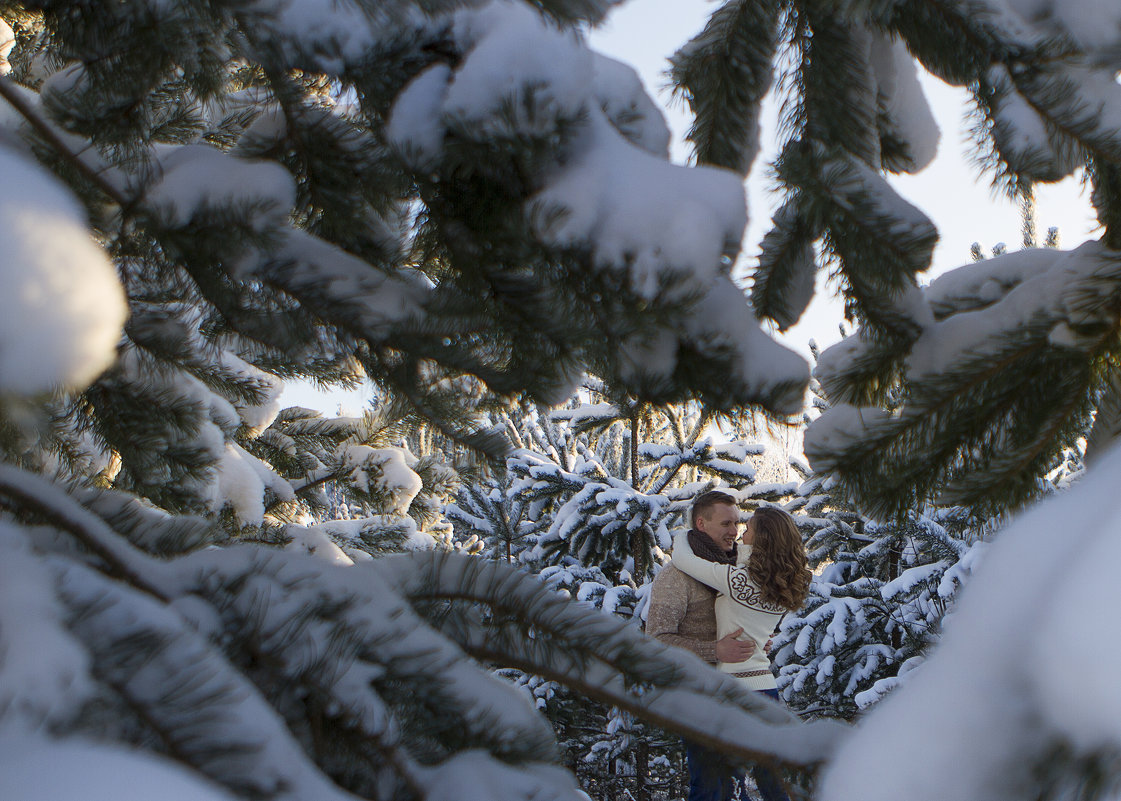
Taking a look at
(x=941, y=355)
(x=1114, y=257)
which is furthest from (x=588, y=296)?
(x=1114, y=257)

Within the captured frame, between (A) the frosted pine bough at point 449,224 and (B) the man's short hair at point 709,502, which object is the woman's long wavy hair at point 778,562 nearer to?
(B) the man's short hair at point 709,502

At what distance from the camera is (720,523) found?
4.66 meters

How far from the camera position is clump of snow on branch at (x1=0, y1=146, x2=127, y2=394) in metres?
0.57

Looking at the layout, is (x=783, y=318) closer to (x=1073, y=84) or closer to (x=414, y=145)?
(x=1073, y=84)

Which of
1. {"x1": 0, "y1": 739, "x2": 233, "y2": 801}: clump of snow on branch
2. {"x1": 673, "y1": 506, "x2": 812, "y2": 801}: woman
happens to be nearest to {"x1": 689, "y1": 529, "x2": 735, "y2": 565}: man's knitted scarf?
{"x1": 673, "y1": 506, "x2": 812, "y2": 801}: woman

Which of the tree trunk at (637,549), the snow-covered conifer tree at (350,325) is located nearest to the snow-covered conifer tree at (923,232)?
the snow-covered conifer tree at (350,325)

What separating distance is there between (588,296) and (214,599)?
1.82 ft

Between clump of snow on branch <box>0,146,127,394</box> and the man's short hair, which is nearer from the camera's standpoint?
clump of snow on branch <box>0,146,127,394</box>

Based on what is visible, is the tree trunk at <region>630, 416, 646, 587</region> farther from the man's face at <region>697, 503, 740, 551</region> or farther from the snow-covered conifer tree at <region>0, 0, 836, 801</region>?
the snow-covered conifer tree at <region>0, 0, 836, 801</region>

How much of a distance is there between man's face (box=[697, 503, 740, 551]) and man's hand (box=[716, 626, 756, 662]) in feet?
2.01

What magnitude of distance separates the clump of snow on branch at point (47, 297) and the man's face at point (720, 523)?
13.9 feet

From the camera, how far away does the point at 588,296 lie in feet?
3.54

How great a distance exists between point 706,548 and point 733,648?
22.1 inches

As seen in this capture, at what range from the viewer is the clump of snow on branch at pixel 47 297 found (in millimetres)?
570
